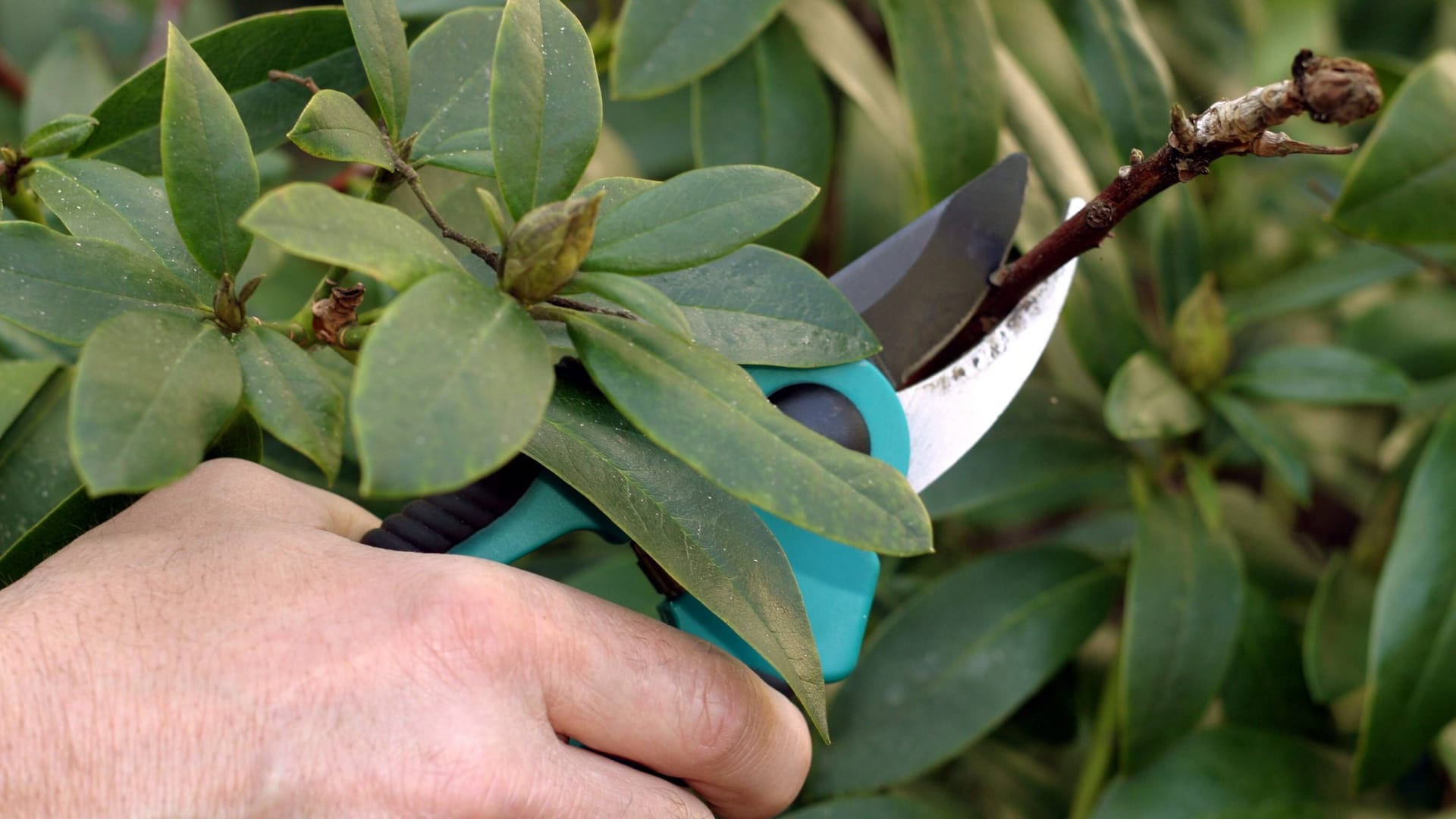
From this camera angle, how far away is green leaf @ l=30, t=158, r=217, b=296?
1.88 ft

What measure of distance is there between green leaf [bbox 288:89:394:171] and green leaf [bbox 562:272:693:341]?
0.42 ft

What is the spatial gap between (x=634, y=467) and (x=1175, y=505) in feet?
2.32

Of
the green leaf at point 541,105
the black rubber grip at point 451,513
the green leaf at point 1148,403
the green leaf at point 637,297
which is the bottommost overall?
the green leaf at point 1148,403

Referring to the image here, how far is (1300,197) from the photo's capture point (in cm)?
149

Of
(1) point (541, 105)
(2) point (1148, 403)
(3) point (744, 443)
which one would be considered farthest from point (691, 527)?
(2) point (1148, 403)

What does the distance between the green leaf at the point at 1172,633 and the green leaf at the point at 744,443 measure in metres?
0.58

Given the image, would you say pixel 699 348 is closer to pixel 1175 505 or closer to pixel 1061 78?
pixel 1175 505

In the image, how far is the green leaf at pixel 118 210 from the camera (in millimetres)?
573

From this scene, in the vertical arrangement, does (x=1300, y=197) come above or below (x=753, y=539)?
below

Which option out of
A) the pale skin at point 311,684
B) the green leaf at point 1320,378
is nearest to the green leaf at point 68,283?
the pale skin at point 311,684

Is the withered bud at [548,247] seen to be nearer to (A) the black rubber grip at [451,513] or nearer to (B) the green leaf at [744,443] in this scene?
(B) the green leaf at [744,443]

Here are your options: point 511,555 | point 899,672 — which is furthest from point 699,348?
point 899,672

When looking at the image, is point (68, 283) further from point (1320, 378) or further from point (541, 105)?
point (1320, 378)

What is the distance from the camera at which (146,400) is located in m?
0.44
